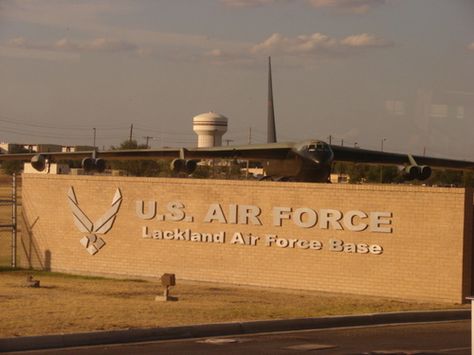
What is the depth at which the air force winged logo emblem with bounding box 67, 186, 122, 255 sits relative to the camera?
26062 millimetres

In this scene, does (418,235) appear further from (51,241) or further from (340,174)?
(340,174)

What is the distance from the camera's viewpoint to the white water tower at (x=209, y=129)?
166 feet

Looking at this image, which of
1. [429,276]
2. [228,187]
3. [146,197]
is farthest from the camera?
[146,197]

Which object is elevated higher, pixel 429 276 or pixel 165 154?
pixel 165 154

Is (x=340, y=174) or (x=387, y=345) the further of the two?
(x=340, y=174)

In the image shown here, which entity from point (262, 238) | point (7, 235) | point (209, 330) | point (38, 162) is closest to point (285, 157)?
point (38, 162)

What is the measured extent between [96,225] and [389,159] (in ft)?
64.8

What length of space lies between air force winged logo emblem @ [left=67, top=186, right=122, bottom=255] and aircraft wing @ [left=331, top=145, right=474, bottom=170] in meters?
15.9

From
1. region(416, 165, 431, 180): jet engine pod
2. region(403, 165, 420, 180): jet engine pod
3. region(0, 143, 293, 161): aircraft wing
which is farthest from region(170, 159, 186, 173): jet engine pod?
region(416, 165, 431, 180): jet engine pod

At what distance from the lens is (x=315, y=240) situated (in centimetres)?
2200

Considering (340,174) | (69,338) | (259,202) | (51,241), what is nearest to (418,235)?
(259,202)

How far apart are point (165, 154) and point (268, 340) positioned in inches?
1100

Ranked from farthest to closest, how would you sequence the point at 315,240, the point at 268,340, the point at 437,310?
1. the point at 315,240
2. the point at 437,310
3. the point at 268,340

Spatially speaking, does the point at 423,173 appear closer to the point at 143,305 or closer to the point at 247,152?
the point at 247,152
